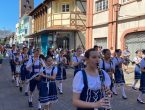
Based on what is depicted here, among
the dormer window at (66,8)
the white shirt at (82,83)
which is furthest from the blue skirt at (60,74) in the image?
the dormer window at (66,8)

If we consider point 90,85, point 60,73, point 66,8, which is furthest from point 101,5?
point 90,85

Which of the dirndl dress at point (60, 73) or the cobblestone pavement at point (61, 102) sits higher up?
the dirndl dress at point (60, 73)

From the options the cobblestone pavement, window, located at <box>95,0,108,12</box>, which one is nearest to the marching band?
the cobblestone pavement

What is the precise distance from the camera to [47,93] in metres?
8.48

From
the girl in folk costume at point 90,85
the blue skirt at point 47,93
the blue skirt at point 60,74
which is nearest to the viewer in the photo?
the girl in folk costume at point 90,85

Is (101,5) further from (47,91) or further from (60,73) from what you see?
(47,91)

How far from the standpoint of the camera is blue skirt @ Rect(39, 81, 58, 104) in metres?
8.42

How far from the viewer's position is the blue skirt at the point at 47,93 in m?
8.42

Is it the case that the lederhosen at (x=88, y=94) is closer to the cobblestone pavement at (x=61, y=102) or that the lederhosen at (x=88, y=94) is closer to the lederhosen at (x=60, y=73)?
the cobblestone pavement at (x=61, y=102)

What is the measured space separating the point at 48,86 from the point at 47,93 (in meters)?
0.17

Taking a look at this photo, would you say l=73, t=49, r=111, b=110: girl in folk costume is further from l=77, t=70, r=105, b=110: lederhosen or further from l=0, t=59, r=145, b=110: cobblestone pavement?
l=0, t=59, r=145, b=110: cobblestone pavement

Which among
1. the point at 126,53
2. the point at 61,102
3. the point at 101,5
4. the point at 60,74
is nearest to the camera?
the point at 61,102

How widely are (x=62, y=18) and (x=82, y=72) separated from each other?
3175 centimetres

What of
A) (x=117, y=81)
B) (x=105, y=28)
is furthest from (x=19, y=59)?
(x=105, y=28)
